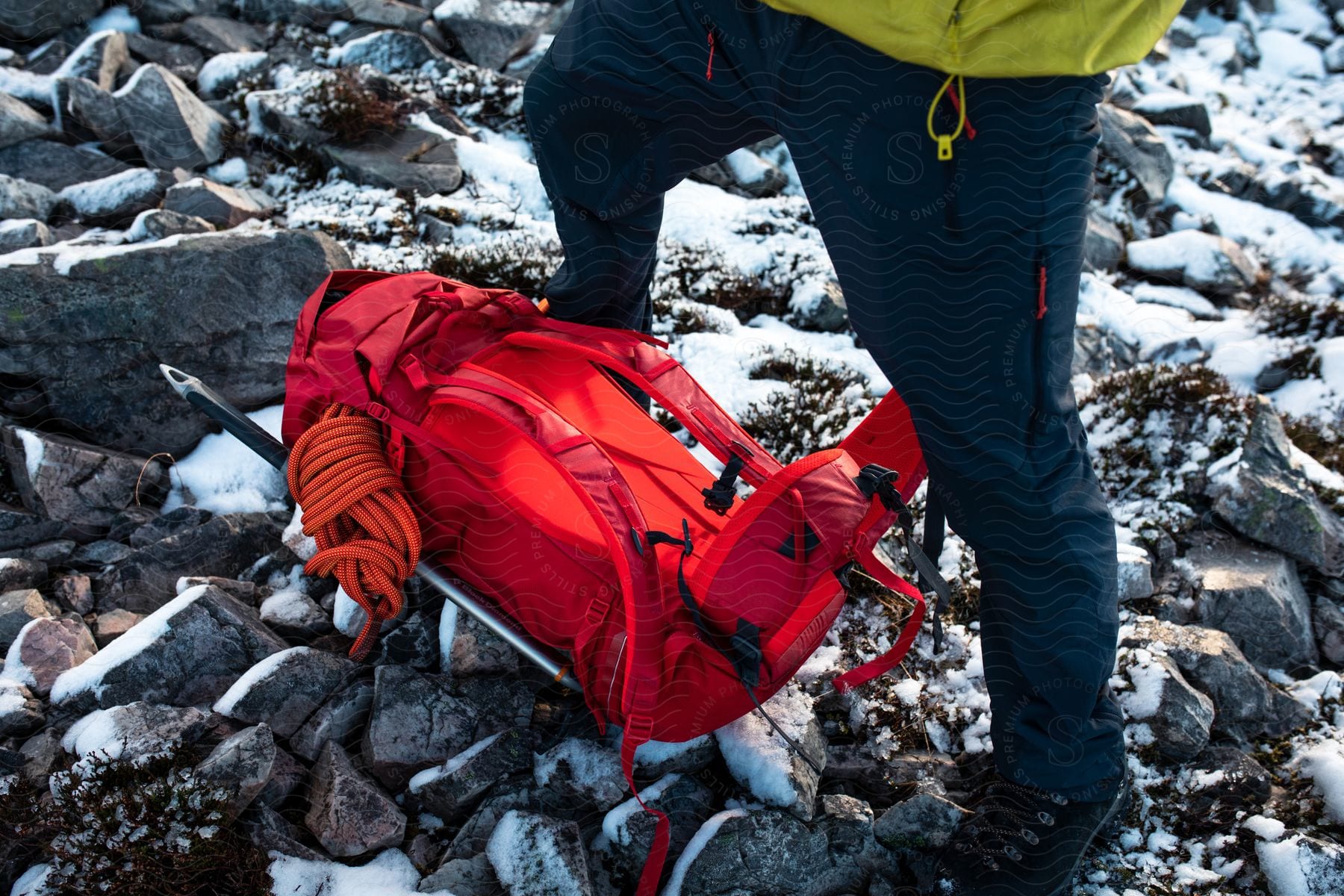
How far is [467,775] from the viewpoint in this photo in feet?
7.49

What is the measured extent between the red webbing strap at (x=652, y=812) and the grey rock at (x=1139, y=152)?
5418mm

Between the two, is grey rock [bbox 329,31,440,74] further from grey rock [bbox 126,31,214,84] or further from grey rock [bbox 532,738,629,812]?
grey rock [bbox 532,738,629,812]

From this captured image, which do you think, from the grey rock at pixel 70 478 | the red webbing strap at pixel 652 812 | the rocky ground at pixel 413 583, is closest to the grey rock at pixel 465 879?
the rocky ground at pixel 413 583

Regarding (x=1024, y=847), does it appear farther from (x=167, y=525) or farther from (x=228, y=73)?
(x=228, y=73)

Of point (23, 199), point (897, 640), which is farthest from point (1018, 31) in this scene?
point (23, 199)

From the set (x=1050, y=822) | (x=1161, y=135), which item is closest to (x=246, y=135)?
(x=1050, y=822)

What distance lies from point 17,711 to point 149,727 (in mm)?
379

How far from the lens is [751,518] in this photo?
6.66ft

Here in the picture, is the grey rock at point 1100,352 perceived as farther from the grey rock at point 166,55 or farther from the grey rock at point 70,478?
the grey rock at point 166,55

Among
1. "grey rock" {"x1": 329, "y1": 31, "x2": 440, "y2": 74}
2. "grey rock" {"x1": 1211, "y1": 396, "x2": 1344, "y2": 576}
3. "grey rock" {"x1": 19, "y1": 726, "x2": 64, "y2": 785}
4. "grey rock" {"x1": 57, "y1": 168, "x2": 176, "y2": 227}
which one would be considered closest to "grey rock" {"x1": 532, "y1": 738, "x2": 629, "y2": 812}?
"grey rock" {"x1": 19, "y1": 726, "x2": 64, "y2": 785}

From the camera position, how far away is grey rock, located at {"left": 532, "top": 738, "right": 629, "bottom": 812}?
7.59 ft

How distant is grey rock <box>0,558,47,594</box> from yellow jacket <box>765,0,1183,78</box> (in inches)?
112

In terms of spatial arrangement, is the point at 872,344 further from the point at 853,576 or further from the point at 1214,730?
the point at 1214,730

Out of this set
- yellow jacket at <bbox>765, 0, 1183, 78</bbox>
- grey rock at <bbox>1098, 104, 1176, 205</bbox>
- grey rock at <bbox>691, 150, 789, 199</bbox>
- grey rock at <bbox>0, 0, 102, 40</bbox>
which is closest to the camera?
yellow jacket at <bbox>765, 0, 1183, 78</bbox>
